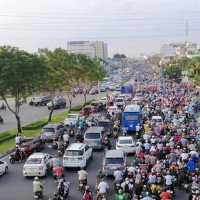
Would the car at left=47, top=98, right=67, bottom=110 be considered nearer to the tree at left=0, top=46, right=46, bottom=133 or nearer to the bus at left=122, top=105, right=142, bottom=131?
the tree at left=0, top=46, right=46, bottom=133

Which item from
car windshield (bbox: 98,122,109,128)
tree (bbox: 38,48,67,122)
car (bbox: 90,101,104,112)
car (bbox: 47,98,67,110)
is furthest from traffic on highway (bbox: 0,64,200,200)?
car (bbox: 47,98,67,110)

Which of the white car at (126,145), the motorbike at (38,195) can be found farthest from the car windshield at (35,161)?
the white car at (126,145)

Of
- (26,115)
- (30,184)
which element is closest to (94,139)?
(30,184)

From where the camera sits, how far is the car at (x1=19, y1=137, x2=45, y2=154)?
27.0 meters

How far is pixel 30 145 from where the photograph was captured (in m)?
27.4

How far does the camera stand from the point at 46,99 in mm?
64625

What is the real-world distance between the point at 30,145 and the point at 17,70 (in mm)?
9549

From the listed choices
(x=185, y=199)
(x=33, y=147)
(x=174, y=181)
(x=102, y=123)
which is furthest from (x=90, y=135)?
(x=185, y=199)

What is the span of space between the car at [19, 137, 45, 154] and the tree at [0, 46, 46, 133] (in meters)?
7.68

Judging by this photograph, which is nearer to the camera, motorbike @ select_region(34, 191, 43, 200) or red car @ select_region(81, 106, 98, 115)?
motorbike @ select_region(34, 191, 43, 200)

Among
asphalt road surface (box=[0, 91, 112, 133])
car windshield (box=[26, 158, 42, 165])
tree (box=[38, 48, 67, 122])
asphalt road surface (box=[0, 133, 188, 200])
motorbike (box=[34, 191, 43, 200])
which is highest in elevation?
tree (box=[38, 48, 67, 122])

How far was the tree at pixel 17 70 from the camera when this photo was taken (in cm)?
3388

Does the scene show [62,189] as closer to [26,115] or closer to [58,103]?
[26,115]

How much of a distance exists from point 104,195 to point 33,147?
1166 cm
